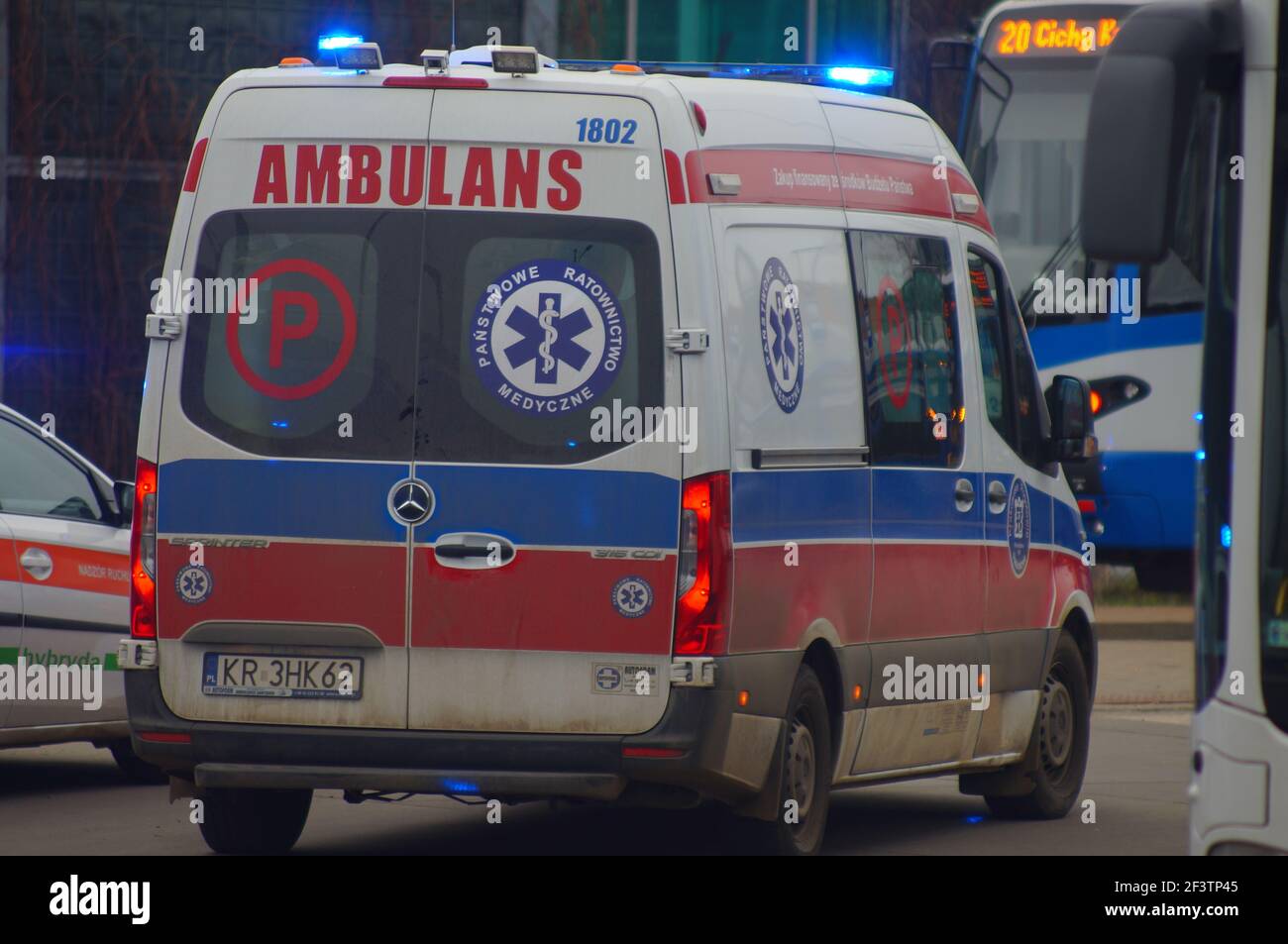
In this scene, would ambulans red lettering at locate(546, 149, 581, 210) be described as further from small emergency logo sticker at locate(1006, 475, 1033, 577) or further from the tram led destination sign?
the tram led destination sign

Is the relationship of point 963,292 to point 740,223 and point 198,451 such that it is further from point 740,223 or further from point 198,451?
point 198,451

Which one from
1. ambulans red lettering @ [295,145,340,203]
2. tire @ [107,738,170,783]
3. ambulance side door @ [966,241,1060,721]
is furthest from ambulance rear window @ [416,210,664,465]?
tire @ [107,738,170,783]

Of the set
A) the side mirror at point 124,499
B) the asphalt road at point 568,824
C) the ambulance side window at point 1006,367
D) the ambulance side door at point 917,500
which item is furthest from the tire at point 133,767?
the ambulance side window at point 1006,367

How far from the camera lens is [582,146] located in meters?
7.57

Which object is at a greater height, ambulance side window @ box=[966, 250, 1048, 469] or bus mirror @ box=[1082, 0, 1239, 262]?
bus mirror @ box=[1082, 0, 1239, 262]

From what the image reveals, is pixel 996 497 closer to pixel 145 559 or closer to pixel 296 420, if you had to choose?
pixel 296 420

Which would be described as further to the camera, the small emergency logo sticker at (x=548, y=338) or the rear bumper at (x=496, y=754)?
the small emergency logo sticker at (x=548, y=338)

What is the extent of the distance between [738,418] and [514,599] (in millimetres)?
887

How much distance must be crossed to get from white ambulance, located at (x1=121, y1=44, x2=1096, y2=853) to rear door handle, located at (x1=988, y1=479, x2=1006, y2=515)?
1269 millimetres

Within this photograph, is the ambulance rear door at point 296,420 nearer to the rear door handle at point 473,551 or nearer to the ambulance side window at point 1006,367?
the rear door handle at point 473,551

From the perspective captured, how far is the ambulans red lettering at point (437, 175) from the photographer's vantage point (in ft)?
25.0

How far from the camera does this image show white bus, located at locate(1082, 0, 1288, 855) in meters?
4.97

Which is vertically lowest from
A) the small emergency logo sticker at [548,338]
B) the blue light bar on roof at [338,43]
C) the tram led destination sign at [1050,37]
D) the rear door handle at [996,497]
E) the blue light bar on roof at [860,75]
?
the rear door handle at [996,497]

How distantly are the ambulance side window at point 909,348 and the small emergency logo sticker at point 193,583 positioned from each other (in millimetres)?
2320
